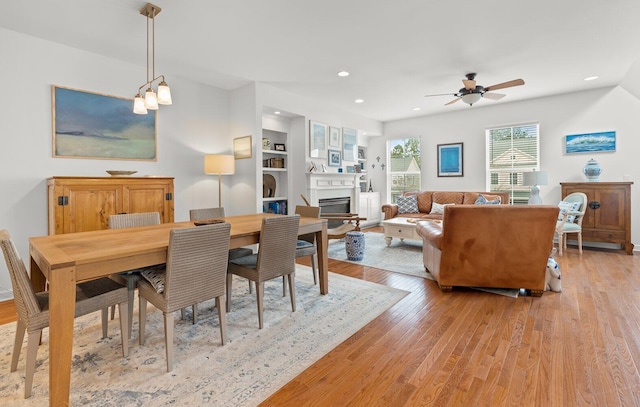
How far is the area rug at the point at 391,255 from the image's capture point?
3968mm

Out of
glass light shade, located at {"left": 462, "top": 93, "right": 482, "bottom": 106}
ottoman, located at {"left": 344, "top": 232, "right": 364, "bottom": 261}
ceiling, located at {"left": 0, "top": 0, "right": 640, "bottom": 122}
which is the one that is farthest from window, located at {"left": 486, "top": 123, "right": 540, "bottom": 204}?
ottoman, located at {"left": 344, "top": 232, "right": 364, "bottom": 261}

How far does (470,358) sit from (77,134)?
4.42m

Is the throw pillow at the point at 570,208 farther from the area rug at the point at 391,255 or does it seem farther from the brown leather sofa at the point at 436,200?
the area rug at the point at 391,255

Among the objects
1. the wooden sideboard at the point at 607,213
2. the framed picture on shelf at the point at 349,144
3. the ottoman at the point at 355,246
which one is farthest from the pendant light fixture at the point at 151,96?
the wooden sideboard at the point at 607,213

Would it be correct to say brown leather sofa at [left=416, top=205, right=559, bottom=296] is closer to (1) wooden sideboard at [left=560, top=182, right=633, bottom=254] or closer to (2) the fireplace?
(1) wooden sideboard at [left=560, top=182, right=633, bottom=254]

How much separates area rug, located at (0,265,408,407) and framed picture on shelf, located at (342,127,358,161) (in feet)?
13.4

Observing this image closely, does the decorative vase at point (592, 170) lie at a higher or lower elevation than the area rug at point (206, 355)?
higher

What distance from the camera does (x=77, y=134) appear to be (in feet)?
11.5

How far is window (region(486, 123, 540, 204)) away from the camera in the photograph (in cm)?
577

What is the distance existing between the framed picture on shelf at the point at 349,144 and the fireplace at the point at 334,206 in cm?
90

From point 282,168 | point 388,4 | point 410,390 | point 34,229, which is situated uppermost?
→ point 388,4

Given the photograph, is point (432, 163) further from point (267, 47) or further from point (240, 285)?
point (240, 285)

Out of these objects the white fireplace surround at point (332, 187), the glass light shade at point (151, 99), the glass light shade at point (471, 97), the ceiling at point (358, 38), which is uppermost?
the ceiling at point (358, 38)

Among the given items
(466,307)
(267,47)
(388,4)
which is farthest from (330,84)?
(466,307)
